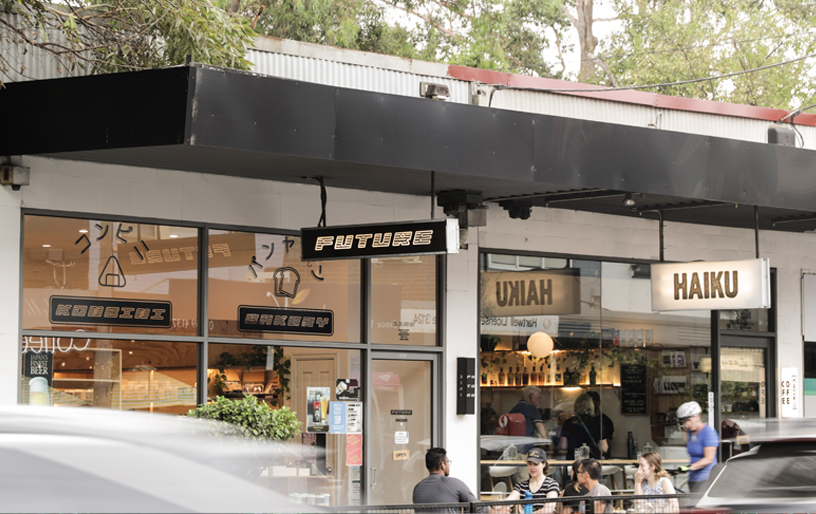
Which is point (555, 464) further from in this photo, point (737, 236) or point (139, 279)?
point (139, 279)

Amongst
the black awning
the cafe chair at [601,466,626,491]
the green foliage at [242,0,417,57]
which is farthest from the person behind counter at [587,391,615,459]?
the green foliage at [242,0,417,57]

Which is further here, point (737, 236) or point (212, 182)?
point (737, 236)

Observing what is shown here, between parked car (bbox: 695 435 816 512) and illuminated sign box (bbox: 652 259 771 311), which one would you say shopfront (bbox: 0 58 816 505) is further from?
parked car (bbox: 695 435 816 512)

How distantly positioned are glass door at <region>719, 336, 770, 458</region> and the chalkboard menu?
48.5 inches

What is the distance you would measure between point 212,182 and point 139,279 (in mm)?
1225

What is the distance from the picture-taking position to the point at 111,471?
2.61m

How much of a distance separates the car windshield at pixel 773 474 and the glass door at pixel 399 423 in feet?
16.8

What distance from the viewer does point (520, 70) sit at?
1187 inches

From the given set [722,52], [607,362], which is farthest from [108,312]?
[722,52]

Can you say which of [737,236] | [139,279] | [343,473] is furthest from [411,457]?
[737,236]

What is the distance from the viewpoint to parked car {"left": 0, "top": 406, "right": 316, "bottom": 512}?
257 centimetres

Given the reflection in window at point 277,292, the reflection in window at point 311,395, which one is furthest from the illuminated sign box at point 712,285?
the reflection in window at point 311,395

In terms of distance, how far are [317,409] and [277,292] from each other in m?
1.34

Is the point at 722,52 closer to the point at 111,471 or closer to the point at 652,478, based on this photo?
the point at 652,478
